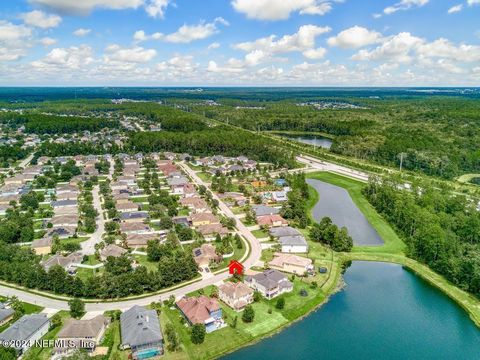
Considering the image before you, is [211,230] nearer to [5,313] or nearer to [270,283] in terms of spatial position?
[270,283]

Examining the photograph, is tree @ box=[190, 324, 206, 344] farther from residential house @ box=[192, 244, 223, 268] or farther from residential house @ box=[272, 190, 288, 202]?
residential house @ box=[272, 190, 288, 202]

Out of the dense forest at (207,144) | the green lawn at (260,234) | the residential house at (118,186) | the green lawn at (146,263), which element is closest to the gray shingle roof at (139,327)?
the green lawn at (146,263)

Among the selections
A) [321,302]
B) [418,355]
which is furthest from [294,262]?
[418,355]

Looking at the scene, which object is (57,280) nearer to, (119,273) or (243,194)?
(119,273)

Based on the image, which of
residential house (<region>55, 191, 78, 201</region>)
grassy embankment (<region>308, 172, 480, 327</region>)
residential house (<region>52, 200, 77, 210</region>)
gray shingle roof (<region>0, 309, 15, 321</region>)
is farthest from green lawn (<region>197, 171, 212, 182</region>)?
gray shingle roof (<region>0, 309, 15, 321</region>)

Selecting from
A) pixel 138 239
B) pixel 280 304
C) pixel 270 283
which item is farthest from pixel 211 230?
pixel 280 304
